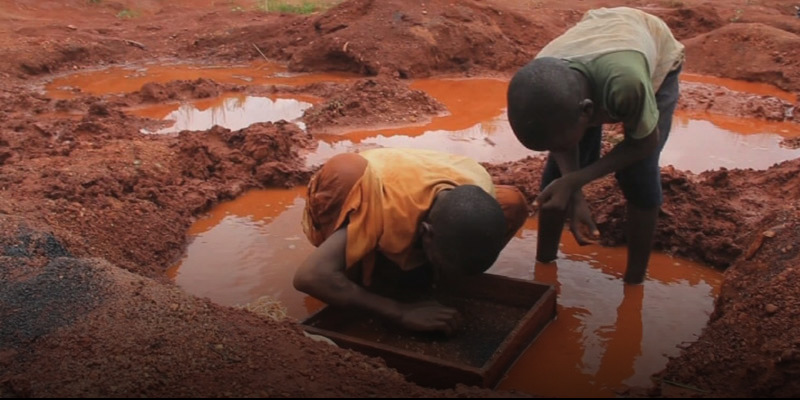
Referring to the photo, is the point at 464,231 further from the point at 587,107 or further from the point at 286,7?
the point at 286,7

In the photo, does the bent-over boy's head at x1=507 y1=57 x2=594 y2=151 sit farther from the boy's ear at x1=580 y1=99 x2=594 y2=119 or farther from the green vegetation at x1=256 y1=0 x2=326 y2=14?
the green vegetation at x1=256 y1=0 x2=326 y2=14

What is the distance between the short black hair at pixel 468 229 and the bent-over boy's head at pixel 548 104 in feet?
1.07

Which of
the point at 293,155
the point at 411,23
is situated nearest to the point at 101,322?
the point at 293,155

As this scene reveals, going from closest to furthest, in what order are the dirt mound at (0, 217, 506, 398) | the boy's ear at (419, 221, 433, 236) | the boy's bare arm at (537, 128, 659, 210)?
the dirt mound at (0, 217, 506, 398), the boy's ear at (419, 221, 433, 236), the boy's bare arm at (537, 128, 659, 210)

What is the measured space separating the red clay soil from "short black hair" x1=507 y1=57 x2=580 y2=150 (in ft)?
3.28

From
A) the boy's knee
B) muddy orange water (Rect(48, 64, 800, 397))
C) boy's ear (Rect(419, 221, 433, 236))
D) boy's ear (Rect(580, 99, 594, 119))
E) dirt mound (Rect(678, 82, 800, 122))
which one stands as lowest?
dirt mound (Rect(678, 82, 800, 122))

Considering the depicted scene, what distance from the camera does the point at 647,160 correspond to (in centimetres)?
335

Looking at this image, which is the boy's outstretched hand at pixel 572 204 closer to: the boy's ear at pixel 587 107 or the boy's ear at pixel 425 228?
the boy's ear at pixel 587 107

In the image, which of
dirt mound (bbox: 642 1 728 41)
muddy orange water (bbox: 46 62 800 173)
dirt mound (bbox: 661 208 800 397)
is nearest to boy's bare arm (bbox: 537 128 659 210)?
dirt mound (bbox: 661 208 800 397)

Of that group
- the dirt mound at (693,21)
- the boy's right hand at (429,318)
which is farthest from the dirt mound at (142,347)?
the dirt mound at (693,21)

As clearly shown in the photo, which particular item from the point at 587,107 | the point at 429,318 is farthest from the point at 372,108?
the point at 587,107

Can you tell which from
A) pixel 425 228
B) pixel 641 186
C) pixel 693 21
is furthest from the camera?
pixel 693 21

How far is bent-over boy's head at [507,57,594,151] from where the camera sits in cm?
278

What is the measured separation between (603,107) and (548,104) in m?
0.30
